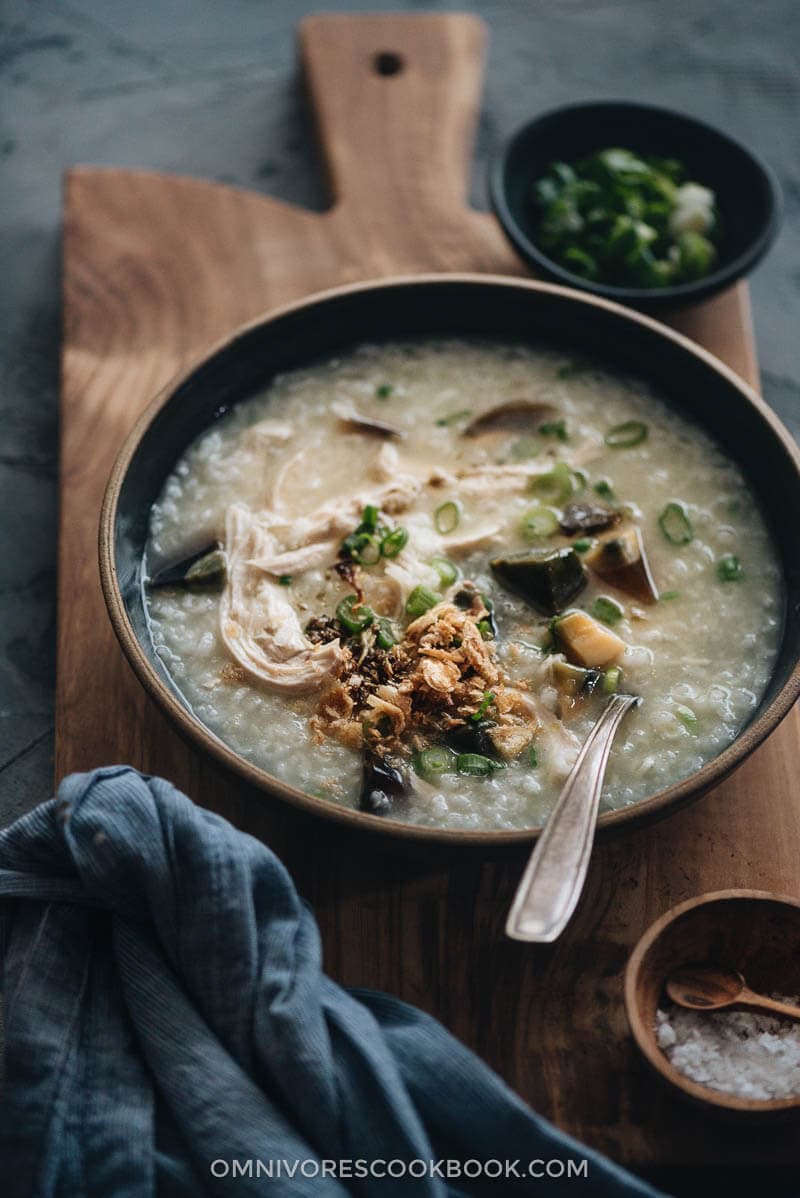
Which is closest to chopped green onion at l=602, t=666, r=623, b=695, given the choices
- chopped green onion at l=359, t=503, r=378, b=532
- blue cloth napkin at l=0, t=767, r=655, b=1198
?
chopped green onion at l=359, t=503, r=378, b=532

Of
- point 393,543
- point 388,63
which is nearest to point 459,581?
point 393,543

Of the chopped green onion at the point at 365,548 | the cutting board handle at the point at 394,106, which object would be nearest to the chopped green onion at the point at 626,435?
the chopped green onion at the point at 365,548

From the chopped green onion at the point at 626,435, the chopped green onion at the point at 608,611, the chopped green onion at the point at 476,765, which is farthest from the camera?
the chopped green onion at the point at 626,435

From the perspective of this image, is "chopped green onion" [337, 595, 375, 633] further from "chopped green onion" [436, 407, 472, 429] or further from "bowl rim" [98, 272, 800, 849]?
"chopped green onion" [436, 407, 472, 429]

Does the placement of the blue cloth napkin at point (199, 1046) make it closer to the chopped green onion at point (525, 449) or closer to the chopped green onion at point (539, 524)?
the chopped green onion at point (539, 524)

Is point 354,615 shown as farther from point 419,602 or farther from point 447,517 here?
point 447,517

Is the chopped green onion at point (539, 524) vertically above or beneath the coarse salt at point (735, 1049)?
above
